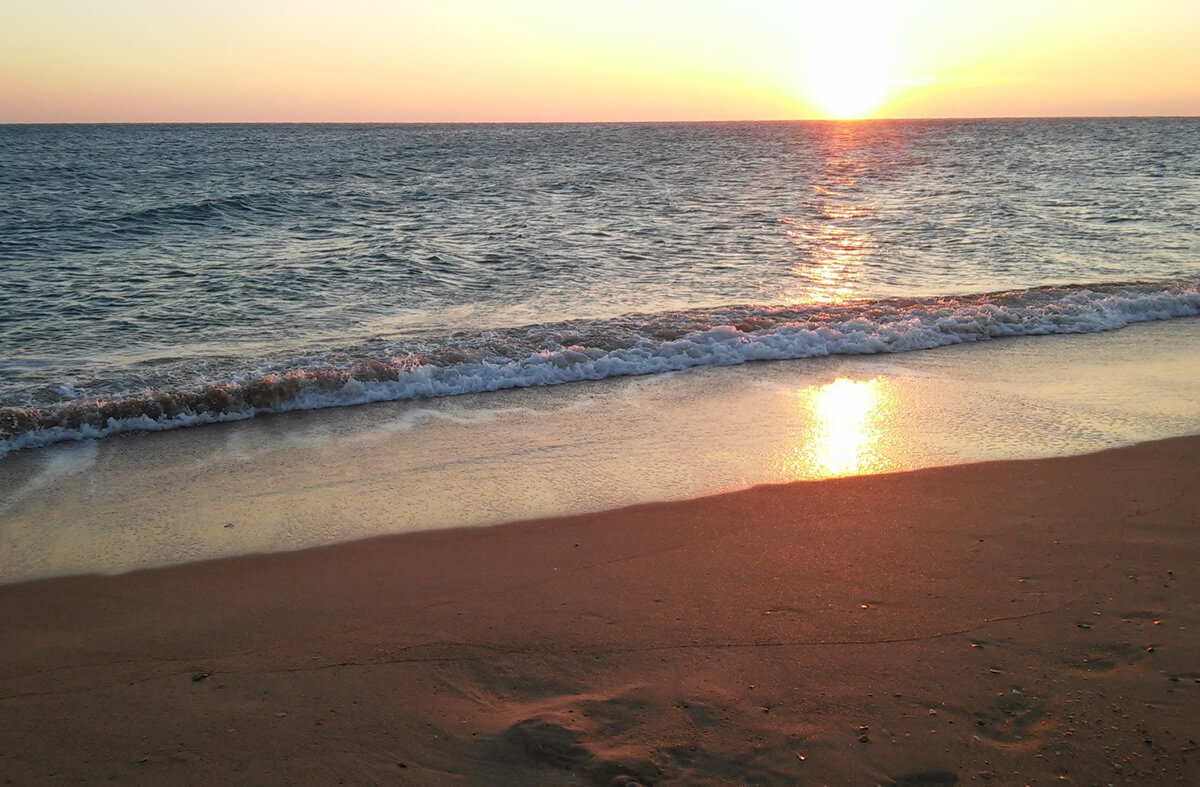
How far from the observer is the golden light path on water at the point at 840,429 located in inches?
222

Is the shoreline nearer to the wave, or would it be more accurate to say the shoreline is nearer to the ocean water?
the wave

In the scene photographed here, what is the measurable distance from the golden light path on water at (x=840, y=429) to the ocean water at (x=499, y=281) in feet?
4.59

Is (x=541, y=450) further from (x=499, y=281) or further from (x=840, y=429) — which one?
(x=499, y=281)

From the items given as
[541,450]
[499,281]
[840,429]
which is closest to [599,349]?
[541,450]

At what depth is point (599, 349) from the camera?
8.67 metres

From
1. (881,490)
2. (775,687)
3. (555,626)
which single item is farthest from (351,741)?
(881,490)

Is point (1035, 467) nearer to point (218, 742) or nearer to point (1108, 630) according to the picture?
point (1108, 630)

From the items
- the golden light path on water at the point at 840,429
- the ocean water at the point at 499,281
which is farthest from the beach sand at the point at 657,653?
the ocean water at the point at 499,281

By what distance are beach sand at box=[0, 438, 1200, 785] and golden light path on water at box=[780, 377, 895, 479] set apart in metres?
0.65

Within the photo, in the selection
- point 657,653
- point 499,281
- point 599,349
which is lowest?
point 657,653

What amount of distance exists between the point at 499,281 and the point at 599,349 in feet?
14.4

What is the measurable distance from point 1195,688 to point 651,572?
224 cm

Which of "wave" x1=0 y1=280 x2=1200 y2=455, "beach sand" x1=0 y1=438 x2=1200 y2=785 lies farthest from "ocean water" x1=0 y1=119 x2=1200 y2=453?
"beach sand" x1=0 y1=438 x2=1200 y2=785

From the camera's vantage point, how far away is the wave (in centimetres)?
701
